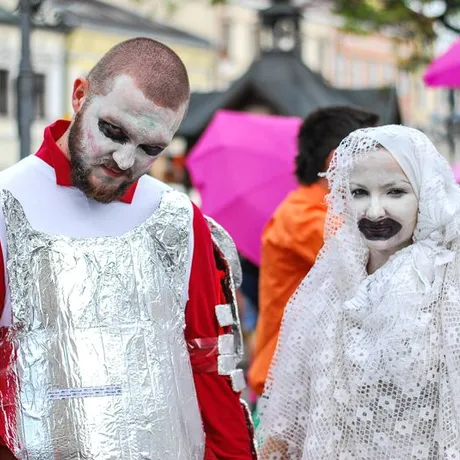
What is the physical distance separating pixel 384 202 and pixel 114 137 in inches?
29.8

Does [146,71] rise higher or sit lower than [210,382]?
higher

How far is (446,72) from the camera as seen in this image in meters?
6.19

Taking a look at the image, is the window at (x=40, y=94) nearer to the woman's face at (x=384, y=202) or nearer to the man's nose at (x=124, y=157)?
the woman's face at (x=384, y=202)

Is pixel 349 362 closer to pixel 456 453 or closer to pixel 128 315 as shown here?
pixel 456 453

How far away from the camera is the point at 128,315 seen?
2768 mm

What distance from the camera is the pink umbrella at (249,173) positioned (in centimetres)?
587

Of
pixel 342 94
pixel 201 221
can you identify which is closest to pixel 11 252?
pixel 201 221

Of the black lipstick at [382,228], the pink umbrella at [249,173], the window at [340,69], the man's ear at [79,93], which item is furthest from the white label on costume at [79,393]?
the window at [340,69]

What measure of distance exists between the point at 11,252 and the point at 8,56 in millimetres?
27041

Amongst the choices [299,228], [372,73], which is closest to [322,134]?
[299,228]

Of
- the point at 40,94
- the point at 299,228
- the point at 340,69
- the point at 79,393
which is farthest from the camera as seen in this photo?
the point at 340,69

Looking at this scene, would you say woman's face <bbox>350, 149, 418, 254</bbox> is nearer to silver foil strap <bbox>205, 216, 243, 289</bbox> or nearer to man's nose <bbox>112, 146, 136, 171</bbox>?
silver foil strap <bbox>205, 216, 243, 289</bbox>

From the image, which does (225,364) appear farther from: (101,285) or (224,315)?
(101,285)

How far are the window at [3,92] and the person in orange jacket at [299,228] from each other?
1013 inches
